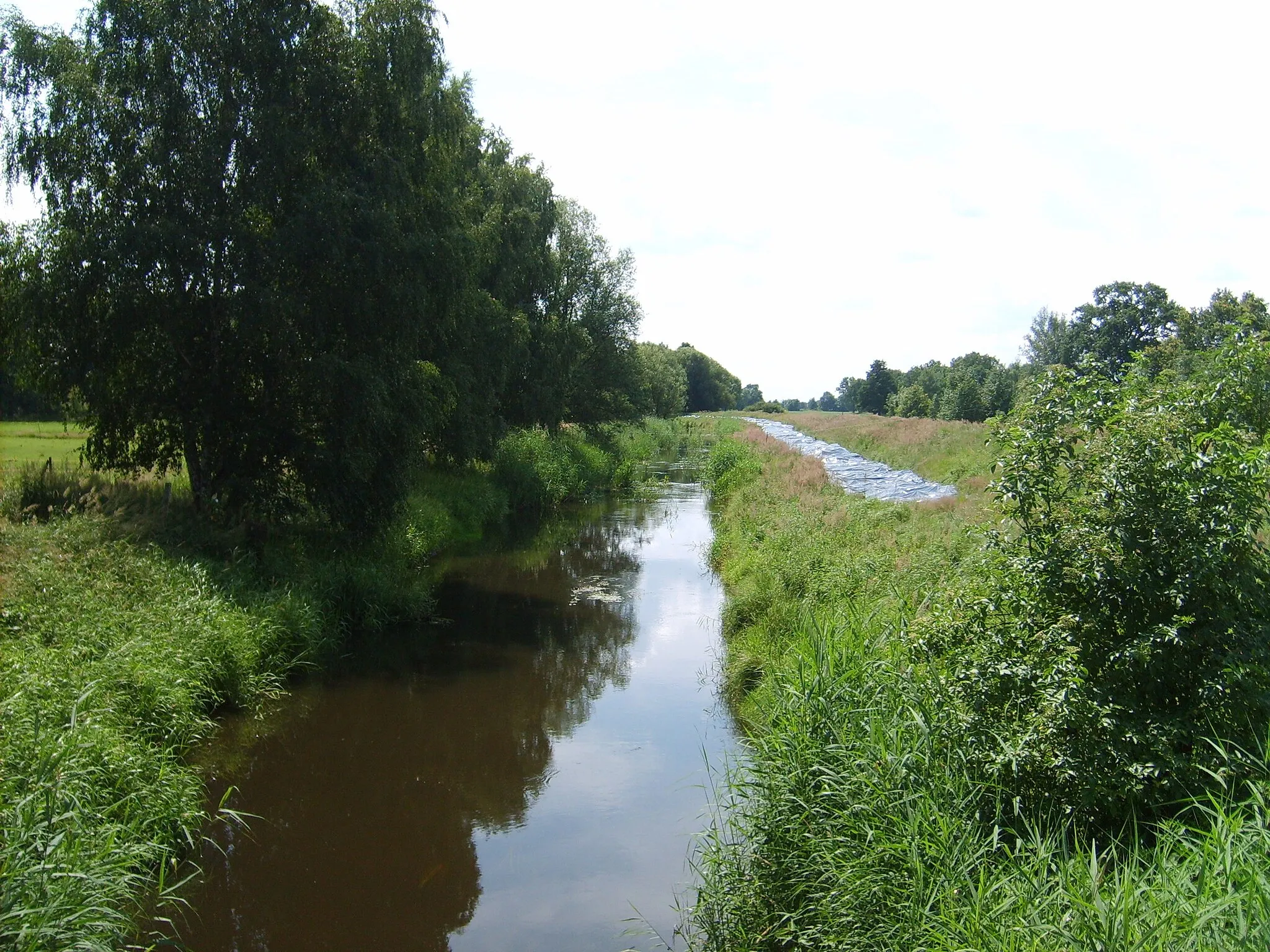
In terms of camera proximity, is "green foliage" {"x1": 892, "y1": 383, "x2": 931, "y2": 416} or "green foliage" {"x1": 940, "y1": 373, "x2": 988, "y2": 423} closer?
"green foliage" {"x1": 940, "y1": 373, "x2": 988, "y2": 423}

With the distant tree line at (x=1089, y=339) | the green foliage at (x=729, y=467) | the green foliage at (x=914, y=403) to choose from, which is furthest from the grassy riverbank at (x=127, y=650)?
the green foliage at (x=914, y=403)

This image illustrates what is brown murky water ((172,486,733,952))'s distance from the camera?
5895 mm

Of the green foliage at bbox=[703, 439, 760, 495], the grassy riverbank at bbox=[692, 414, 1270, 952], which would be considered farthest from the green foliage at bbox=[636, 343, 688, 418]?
the grassy riverbank at bbox=[692, 414, 1270, 952]

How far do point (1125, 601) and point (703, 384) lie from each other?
110855 mm

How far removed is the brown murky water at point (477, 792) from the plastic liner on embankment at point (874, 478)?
6943 mm

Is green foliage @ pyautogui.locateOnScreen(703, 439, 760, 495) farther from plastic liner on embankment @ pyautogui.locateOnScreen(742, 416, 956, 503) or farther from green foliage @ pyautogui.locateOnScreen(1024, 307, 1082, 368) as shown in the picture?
green foliage @ pyautogui.locateOnScreen(1024, 307, 1082, 368)

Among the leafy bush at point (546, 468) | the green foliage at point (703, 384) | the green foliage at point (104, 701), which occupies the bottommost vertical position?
the green foliage at point (104, 701)

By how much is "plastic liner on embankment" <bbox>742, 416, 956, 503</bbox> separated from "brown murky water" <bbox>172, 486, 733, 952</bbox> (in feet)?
22.8

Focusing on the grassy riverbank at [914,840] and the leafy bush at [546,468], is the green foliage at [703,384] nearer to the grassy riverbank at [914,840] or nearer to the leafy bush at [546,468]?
the leafy bush at [546,468]

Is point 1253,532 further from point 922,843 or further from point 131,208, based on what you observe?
point 131,208

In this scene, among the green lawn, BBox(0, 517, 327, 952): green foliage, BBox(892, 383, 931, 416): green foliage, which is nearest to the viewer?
BBox(0, 517, 327, 952): green foliage

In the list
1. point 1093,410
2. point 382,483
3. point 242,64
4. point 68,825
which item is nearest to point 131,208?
point 242,64

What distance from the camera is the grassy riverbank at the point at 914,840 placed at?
3359mm

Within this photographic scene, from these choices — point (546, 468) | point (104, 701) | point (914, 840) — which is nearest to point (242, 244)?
point (104, 701)
